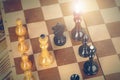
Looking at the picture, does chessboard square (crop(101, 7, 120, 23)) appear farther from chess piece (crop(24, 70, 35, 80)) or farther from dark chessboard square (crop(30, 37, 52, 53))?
chess piece (crop(24, 70, 35, 80))

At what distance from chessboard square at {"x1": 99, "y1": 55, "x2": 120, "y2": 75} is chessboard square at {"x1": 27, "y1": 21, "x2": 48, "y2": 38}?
0.45 metres

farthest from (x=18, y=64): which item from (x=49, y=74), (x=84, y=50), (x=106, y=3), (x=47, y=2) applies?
(x=106, y=3)

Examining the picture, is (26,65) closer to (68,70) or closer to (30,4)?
(68,70)

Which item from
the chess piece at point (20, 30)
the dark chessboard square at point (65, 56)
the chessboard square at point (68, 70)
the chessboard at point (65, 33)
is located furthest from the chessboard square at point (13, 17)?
the chessboard square at point (68, 70)

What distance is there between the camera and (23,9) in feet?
6.29

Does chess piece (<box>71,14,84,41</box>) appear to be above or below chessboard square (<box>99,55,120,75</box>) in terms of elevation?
above

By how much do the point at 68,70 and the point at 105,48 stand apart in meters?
0.30

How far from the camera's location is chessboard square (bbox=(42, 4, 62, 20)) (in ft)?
6.15

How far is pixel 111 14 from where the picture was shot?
73.5 inches

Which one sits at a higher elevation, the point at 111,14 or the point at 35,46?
the point at 111,14

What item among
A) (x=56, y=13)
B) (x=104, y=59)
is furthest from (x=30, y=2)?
(x=104, y=59)

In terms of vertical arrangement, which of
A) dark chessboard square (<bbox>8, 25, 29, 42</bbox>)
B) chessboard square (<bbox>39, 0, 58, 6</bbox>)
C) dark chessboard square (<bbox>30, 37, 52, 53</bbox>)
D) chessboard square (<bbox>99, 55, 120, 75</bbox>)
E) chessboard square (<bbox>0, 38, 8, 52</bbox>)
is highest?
chessboard square (<bbox>39, 0, 58, 6</bbox>)

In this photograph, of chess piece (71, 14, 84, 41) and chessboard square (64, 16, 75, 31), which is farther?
chessboard square (64, 16, 75, 31)

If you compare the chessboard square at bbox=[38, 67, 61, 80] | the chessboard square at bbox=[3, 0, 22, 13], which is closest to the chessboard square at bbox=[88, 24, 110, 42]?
the chessboard square at bbox=[38, 67, 61, 80]
